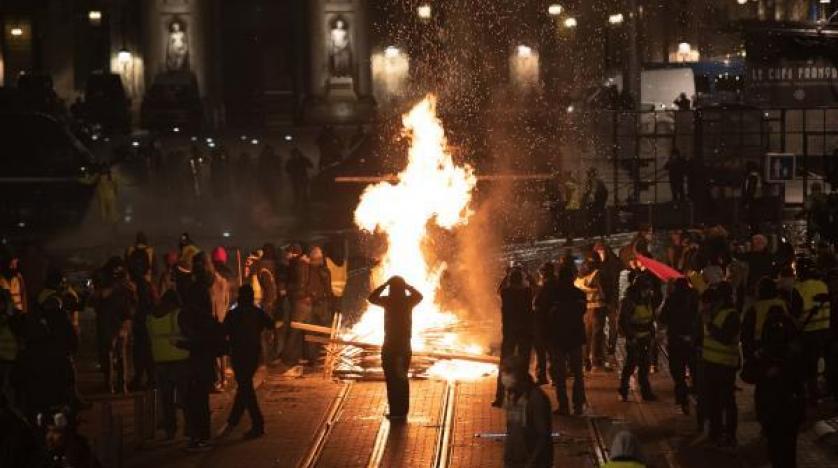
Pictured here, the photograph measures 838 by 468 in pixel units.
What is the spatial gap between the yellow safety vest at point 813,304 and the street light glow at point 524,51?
40.5 metres

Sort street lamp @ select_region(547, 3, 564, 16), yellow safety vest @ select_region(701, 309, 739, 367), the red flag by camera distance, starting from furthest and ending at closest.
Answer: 1. street lamp @ select_region(547, 3, 564, 16)
2. the red flag
3. yellow safety vest @ select_region(701, 309, 739, 367)

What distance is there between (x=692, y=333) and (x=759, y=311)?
174 centimetres

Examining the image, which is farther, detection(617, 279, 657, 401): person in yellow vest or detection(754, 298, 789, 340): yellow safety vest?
detection(617, 279, 657, 401): person in yellow vest

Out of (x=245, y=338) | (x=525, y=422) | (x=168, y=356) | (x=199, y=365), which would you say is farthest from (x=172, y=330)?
(x=525, y=422)

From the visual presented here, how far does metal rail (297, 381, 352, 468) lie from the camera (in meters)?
16.4

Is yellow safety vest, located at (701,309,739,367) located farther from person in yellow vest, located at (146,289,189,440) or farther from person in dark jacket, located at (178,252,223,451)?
person in yellow vest, located at (146,289,189,440)

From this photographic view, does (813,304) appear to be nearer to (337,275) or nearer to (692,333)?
(692,333)

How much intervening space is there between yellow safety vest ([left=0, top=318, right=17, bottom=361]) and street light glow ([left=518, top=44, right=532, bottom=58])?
41589 mm

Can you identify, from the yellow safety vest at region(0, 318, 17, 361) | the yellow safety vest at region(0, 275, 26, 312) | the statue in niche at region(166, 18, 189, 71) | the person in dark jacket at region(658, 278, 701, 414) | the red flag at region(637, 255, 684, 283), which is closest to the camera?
the yellow safety vest at region(0, 318, 17, 361)

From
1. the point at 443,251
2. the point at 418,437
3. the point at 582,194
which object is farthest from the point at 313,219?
the point at 418,437

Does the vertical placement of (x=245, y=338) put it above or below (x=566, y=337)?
above

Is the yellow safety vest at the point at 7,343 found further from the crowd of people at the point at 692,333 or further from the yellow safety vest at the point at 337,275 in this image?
the yellow safety vest at the point at 337,275

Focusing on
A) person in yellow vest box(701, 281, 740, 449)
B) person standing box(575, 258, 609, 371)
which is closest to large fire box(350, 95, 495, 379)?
person standing box(575, 258, 609, 371)

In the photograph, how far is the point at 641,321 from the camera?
18781mm
